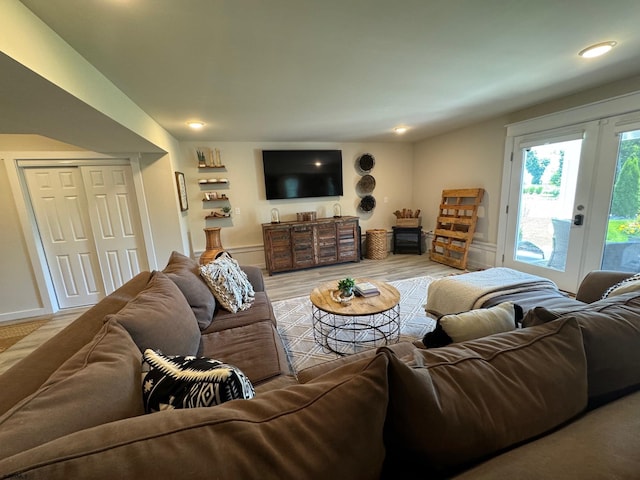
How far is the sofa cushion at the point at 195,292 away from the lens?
1717mm

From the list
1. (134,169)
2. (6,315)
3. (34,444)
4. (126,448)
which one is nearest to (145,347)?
(34,444)

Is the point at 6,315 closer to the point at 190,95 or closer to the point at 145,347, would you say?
the point at 190,95

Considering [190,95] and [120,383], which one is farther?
[190,95]

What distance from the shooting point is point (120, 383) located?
75 centimetres

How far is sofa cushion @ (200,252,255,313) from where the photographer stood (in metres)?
2.00

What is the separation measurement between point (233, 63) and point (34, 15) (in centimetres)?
101

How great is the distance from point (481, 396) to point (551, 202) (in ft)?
12.2

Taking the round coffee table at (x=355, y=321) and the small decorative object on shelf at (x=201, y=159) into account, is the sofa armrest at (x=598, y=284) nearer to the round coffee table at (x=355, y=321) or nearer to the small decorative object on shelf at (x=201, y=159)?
the round coffee table at (x=355, y=321)

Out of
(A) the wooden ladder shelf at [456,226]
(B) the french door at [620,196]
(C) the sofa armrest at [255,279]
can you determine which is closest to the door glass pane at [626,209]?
(B) the french door at [620,196]

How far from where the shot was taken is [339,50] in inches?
69.9

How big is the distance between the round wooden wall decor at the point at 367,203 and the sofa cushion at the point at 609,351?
14.8ft

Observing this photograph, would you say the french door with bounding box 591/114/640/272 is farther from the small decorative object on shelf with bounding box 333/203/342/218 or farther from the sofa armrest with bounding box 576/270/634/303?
the small decorative object on shelf with bounding box 333/203/342/218

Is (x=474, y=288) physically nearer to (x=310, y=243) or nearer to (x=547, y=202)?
(x=547, y=202)

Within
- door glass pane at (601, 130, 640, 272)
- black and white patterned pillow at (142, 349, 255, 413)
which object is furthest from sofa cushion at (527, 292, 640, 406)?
door glass pane at (601, 130, 640, 272)
